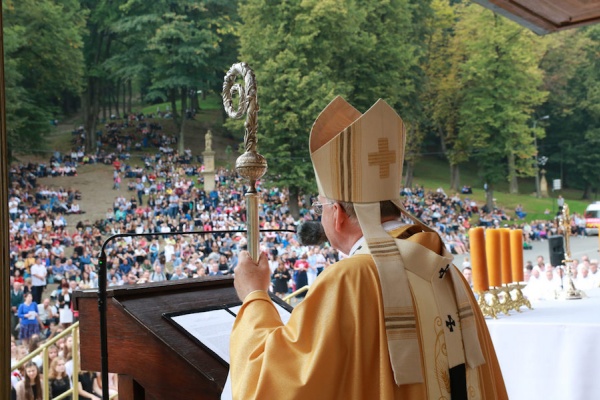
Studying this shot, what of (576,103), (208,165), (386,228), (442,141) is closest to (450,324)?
(386,228)

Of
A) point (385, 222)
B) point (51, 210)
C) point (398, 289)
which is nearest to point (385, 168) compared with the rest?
point (385, 222)

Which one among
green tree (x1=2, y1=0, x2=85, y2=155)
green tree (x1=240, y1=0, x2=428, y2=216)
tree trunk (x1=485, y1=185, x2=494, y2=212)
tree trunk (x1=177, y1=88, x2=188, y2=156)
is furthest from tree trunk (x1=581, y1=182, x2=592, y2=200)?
green tree (x1=2, y1=0, x2=85, y2=155)

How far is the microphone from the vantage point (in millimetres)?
1453

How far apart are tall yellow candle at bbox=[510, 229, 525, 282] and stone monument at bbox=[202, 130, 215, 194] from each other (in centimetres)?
1930

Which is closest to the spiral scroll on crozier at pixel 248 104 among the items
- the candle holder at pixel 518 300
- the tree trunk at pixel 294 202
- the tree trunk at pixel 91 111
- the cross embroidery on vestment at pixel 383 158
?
the cross embroidery on vestment at pixel 383 158

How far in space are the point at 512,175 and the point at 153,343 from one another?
25007 millimetres

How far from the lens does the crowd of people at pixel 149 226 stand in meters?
14.2

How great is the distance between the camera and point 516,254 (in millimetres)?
2602

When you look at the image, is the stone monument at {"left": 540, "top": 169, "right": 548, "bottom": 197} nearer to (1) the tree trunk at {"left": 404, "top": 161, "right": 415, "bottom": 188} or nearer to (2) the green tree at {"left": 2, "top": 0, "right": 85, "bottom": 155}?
(1) the tree trunk at {"left": 404, "top": 161, "right": 415, "bottom": 188}

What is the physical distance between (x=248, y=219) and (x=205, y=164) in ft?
70.6

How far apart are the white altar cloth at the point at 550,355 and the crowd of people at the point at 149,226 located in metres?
8.77

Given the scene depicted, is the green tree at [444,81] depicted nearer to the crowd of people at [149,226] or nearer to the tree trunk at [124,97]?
the crowd of people at [149,226]

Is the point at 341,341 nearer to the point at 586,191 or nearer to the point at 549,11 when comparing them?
the point at 549,11

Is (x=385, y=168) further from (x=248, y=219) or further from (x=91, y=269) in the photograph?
(x=91, y=269)
